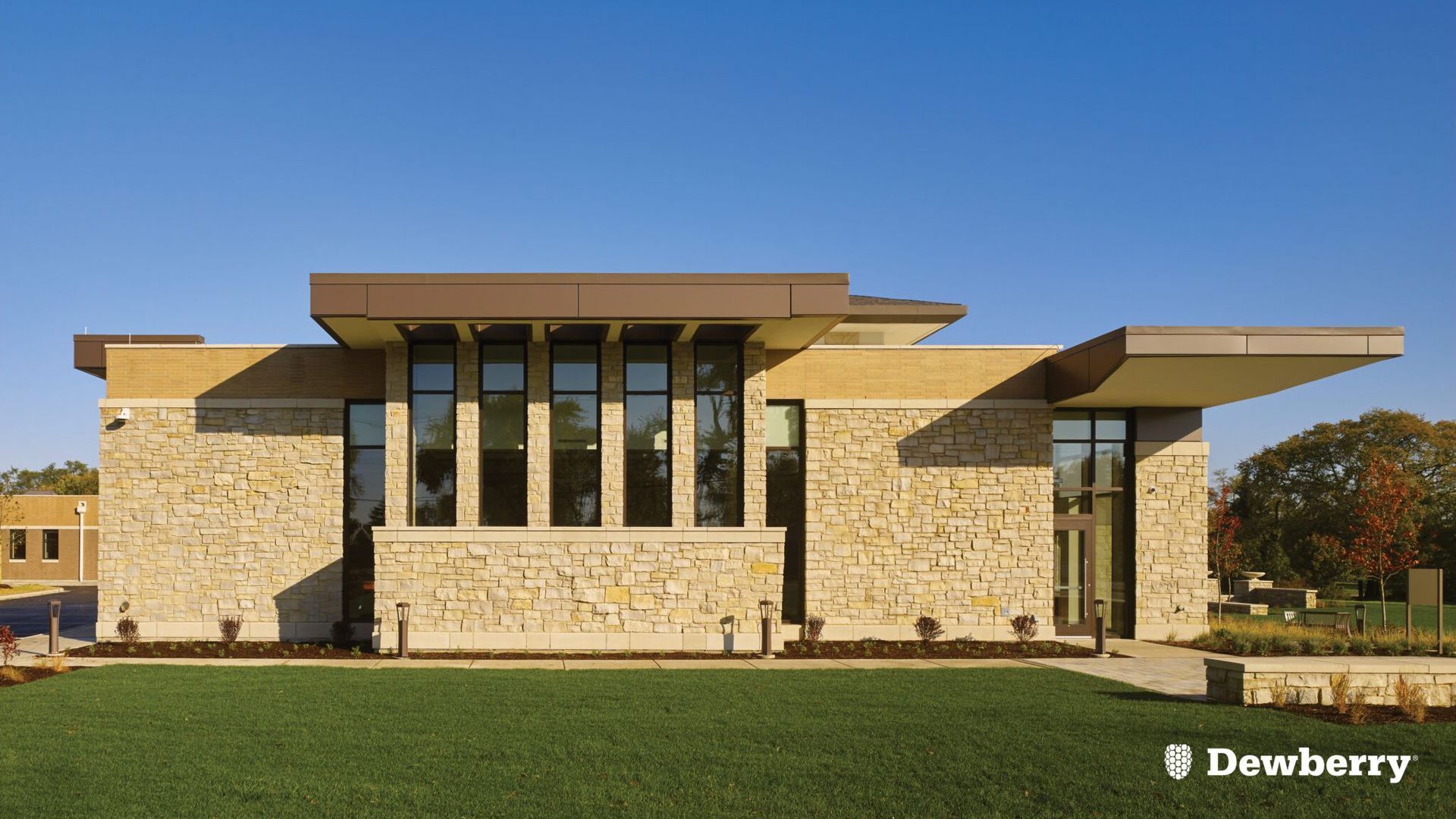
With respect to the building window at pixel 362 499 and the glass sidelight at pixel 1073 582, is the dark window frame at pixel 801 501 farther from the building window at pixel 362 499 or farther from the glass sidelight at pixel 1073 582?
the building window at pixel 362 499

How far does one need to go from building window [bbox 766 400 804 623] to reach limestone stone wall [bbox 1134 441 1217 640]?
23.5 ft

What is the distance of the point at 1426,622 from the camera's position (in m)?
28.7

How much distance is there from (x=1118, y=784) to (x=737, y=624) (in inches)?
416

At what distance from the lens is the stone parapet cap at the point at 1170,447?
73.0ft

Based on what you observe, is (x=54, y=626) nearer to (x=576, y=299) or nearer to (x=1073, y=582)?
(x=576, y=299)

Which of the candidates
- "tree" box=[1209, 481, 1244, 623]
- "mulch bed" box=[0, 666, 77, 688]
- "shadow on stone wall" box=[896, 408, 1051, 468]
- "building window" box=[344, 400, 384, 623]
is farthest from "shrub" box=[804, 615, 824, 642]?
"tree" box=[1209, 481, 1244, 623]

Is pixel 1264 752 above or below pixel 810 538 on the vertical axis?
below

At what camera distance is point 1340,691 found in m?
12.6

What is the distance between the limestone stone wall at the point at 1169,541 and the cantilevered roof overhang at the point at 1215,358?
2123 mm

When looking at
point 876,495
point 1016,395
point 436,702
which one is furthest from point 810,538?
point 436,702

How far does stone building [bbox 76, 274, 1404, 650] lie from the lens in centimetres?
1891

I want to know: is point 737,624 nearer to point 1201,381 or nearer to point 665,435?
point 665,435

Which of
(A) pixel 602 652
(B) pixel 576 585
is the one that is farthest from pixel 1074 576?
(B) pixel 576 585

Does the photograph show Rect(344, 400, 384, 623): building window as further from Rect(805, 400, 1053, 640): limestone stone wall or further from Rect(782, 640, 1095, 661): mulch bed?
Rect(805, 400, 1053, 640): limestone stone wall
